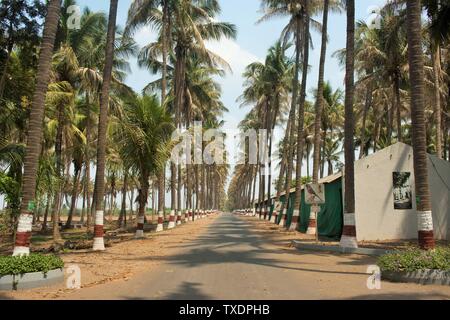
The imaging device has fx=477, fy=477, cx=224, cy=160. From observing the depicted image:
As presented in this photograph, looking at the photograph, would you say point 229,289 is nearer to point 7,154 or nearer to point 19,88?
point 7,154

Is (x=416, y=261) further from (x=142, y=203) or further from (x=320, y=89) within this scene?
(x=142, y=203)

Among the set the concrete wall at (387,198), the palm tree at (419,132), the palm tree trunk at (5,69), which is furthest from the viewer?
the concrete wall at (387,198)

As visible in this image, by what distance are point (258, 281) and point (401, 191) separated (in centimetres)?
1472

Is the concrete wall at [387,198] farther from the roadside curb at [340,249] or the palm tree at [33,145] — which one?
the palm tree at [33,145]

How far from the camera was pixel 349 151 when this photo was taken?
18828 mm

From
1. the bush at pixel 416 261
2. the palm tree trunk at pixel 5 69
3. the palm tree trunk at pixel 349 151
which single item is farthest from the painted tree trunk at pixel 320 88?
the palm tree trunk at pixel 5 69

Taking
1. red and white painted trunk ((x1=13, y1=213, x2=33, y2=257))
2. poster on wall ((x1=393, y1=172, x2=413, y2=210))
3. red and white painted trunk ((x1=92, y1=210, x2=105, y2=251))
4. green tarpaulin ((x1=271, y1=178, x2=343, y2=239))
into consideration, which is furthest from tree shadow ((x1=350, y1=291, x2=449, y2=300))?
green tarpaulin ((x1=271, y1=178, x2=343, y2=239))

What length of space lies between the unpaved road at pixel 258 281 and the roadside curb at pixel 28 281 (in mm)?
937

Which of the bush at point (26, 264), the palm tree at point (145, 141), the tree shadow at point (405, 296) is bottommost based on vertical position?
the tree shadow at point (405, 296)

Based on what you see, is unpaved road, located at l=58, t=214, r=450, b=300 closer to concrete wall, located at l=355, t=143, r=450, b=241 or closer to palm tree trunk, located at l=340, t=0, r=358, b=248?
palm tree trunk, located at l=340, t=0, r=358, b=248

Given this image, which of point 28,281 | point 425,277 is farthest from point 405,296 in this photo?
point 28,281

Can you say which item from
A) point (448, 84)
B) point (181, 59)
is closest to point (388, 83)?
point (448, 84)

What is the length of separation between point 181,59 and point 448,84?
20.7 metres

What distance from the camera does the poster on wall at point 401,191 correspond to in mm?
23297
